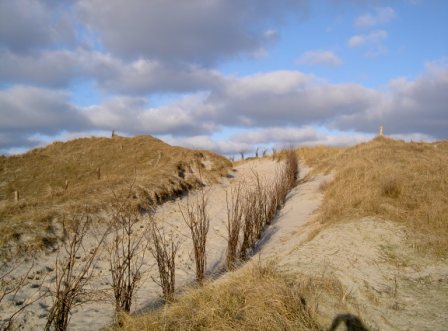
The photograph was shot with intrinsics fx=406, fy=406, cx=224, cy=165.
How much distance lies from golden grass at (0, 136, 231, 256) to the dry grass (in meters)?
3.64

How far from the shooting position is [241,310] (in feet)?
14.0

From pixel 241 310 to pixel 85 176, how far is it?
1713 centimetres

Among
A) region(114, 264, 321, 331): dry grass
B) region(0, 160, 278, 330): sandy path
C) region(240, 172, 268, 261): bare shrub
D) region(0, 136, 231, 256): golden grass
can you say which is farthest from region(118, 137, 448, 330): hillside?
region(0, 136, 231, 256): golden grass

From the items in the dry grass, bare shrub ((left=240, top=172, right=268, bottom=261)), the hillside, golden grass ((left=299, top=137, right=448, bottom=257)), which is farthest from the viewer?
bare shrub ((left=240, top=172, right=268, bottom=261))

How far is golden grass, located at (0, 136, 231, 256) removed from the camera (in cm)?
862

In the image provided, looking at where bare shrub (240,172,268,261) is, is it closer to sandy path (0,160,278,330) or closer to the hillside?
the hillside

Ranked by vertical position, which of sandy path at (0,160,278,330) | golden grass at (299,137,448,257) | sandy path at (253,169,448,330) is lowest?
sandy path at (0,160,278,330)

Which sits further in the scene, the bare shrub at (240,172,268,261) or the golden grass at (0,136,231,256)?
the golden grass at (0,136,231,256)

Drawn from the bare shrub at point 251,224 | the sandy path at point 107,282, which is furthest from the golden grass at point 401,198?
the sandy path at point 107,282

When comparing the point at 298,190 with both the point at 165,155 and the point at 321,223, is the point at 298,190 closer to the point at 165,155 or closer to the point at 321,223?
the point at 321,223

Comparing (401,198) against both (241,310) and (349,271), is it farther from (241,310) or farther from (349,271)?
(241,310)

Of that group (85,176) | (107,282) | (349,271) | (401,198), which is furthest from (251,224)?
(85,176)

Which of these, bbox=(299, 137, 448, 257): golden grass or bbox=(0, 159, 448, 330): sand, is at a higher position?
bbox=(299, 137, 448, 257): golden grass

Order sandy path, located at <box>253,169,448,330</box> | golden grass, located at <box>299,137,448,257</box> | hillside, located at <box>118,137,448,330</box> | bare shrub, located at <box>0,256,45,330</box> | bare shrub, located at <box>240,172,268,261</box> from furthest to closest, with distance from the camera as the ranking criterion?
bare shrub, located at <box>240,172,268,261</box>
golden grass, located at <box>299,137,448,257</box>
sandy path, located at <box>253,169,448,330</box>
hillside, located at <box>118,137,448,330</box>
bare shrub, located at <box>0,256,45,330</box>
